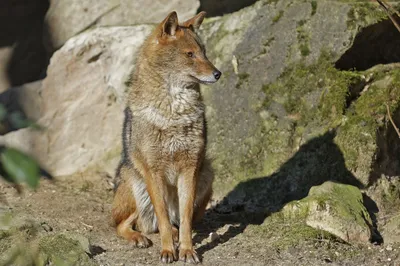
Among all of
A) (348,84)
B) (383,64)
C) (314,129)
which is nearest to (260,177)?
(314,129)

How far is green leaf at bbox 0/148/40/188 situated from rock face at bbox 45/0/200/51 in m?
8.54

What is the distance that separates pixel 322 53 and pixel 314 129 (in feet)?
3.24

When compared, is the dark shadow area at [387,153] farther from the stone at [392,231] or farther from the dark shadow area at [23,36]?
the dark shadow area at [23,36]

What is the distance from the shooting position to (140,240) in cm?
651

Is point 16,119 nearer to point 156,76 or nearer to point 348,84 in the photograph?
point 156,76

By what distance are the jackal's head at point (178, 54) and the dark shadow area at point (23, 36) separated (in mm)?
5279

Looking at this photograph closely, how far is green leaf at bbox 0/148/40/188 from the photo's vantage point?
1.40 meters

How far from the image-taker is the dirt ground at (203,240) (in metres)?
6.00

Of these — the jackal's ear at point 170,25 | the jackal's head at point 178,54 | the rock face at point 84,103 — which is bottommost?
the rock face at point 84,103

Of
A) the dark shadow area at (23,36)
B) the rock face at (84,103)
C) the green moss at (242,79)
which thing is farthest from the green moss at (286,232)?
the dark shadow area at (23,36)

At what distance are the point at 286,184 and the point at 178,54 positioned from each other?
7.82 ft

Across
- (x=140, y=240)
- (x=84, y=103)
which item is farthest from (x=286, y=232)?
(x=84, y=103)

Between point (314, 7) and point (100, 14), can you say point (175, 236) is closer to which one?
point (314, 7)

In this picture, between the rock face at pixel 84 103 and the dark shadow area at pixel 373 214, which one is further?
the rock face at pixel 84 103
